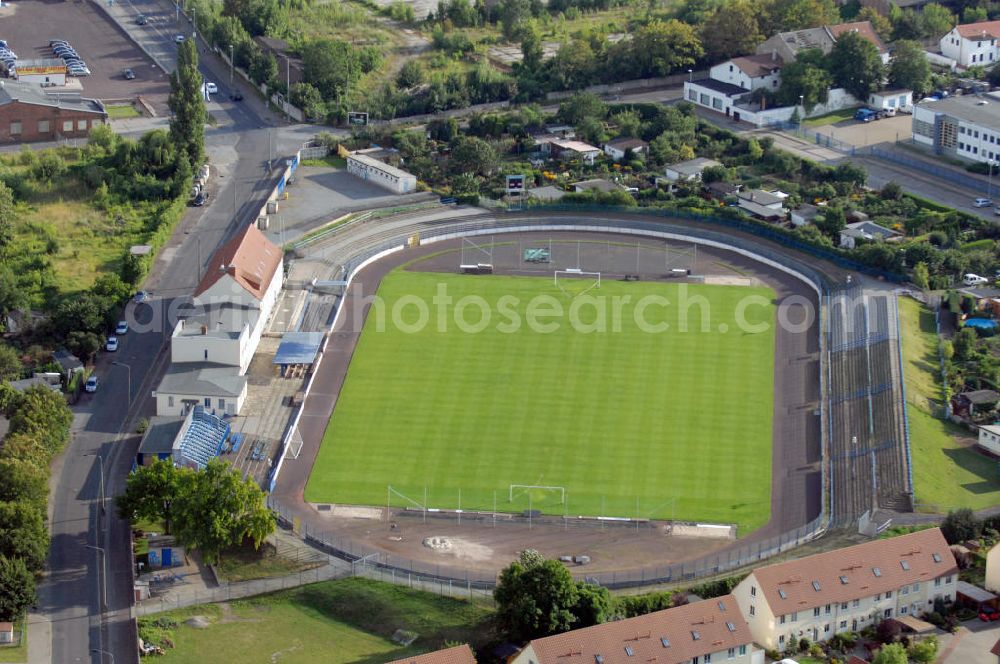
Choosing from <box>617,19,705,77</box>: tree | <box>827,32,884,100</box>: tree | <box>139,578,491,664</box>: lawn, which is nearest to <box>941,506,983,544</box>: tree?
<box>139,578,491,664</box>: lawn

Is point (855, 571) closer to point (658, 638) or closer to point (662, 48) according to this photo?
point (658, 638)

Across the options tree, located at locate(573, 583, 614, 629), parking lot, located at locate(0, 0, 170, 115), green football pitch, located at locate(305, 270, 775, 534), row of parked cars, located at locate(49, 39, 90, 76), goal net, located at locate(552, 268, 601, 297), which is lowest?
parking lot, located at locate(0, 0, 170, 115)

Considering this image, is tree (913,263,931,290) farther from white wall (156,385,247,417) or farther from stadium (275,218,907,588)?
white wall (156,385,247,417)

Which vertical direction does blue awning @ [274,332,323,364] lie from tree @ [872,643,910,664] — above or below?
below

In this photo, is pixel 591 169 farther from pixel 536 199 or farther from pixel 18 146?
pixel 18 146

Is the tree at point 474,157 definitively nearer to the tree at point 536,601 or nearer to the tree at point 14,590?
the tree at point 536,601
